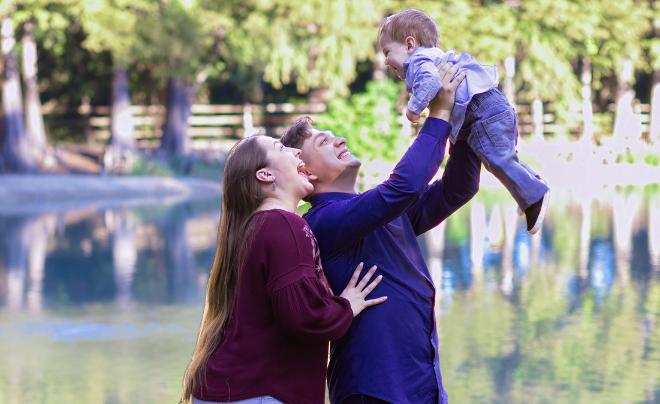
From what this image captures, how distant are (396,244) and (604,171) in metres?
18.4

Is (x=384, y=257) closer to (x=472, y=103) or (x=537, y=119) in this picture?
(x=472, y=103)

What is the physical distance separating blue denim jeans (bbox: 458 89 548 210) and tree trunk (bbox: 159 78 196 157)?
22206 millimetres

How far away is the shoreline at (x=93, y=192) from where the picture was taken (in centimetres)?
1584

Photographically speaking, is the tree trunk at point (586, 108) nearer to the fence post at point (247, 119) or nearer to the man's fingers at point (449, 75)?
the fence post at point (247, 119)

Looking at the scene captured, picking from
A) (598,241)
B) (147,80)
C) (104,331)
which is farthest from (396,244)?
(147,80)

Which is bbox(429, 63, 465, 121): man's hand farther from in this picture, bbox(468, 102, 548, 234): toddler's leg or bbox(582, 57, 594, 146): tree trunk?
bbox(582, 57, 594, 146): tree trunk

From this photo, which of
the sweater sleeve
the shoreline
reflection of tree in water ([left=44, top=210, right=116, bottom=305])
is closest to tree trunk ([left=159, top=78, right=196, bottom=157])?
the shoreline

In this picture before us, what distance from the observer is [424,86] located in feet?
6.51

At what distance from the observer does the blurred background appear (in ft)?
16.6

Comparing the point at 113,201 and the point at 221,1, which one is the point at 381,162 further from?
the point at 221,1

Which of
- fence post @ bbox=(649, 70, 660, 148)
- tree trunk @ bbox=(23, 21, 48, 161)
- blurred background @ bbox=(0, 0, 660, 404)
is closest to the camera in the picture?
blurred background @ bbox=(0, 0, 660, 404)

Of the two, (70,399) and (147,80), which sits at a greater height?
(147,80)

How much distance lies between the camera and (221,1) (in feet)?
75.0

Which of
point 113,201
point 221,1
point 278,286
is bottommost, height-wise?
point 113,201
